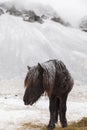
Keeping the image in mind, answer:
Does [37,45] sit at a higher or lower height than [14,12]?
lower

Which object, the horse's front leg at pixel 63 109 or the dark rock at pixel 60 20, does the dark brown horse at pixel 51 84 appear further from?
the dark rock at pixel 60 20

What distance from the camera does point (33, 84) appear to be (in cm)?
791

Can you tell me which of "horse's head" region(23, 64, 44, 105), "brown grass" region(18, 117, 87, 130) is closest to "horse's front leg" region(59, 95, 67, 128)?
"brown grass" region(18, 117, 87, 130)

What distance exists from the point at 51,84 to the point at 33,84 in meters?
0.42

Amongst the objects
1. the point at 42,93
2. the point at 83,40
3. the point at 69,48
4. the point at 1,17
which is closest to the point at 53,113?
the point at 42,93

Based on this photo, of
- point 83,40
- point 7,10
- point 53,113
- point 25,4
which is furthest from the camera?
point 25,4

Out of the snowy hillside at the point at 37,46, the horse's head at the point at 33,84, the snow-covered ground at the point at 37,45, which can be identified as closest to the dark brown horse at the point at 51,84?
the horse's head at the point at 33,84

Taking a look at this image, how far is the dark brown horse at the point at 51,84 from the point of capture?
782 cm

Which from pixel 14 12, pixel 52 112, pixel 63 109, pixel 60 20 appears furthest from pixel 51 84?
pixel 60 20

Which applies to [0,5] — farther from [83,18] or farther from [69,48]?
[69,48]

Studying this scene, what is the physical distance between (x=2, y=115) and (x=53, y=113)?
2909 millimetres

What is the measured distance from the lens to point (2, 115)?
11.1 m

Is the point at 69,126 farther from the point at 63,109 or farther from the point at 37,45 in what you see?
the point at 37,45

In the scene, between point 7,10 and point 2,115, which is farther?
point 7,10
